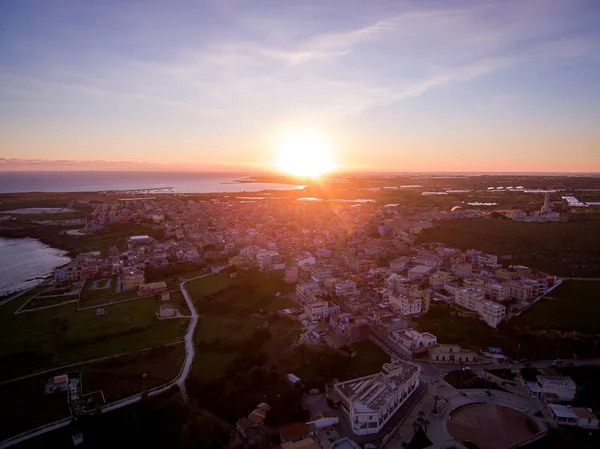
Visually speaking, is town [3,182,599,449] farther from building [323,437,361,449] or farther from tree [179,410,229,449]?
tree [179,410,229,449]

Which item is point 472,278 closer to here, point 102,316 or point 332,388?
point 332,388

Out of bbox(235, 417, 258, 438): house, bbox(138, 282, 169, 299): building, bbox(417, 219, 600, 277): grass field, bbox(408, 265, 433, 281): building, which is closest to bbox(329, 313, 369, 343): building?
bbox(235, 417, 258, 438): house

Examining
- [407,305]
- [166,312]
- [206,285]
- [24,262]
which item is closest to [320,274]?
[407,305]

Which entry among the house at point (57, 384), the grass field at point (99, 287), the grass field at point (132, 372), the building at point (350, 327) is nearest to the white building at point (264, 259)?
the grass field at point (99, 287)

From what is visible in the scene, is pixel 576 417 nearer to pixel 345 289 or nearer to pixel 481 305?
pixel 481 305

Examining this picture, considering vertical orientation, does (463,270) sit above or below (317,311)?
above

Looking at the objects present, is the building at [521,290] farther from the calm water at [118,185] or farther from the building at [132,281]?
the calm water at [118,185]
